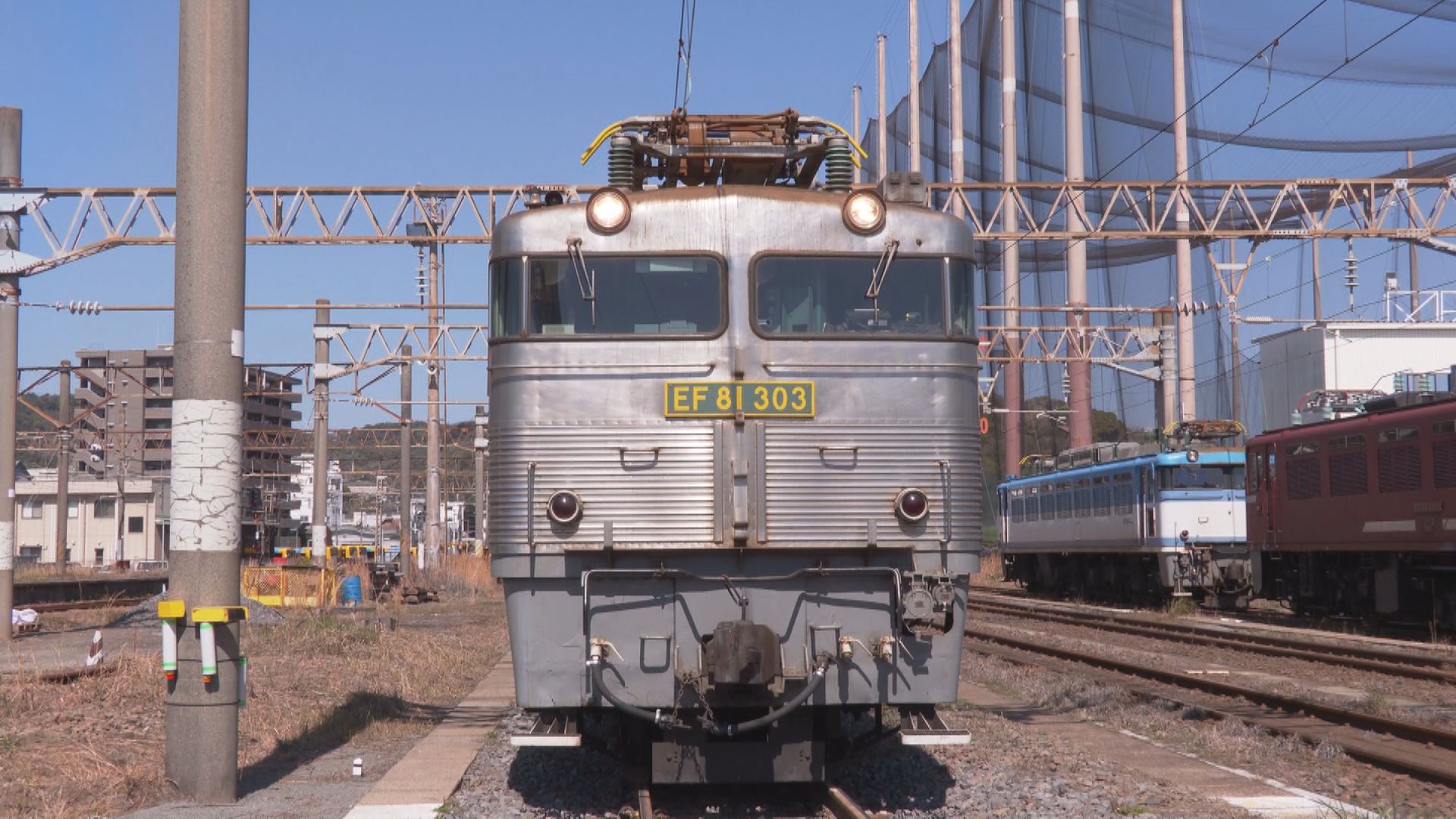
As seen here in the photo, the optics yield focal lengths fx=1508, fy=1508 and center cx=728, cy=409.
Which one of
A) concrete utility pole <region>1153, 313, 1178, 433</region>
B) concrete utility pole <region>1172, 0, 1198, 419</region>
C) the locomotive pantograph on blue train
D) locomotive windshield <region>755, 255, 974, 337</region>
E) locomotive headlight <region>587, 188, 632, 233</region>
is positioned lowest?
the locomotive pantograph on blue train

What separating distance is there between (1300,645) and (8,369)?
55.7 feet

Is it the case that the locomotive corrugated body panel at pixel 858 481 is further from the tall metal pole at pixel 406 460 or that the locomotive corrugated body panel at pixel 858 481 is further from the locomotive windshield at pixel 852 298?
the tall metal pole at pixel 406 460

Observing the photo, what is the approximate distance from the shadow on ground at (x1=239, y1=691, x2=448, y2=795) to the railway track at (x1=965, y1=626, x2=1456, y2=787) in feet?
21.6

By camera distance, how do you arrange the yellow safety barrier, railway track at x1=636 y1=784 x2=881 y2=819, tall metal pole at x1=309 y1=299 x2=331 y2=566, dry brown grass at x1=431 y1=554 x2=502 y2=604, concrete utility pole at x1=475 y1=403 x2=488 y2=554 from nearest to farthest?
railway track at x1=636 y1=784 x2=881 y2=819, the yellow safety barrier, tall metal pole at x1=309 y1=299 x2=331 y2=566, dry brown grass at x1=431 y1=554 x2=502 y2=604, concrete utility pole at x1=475 y1=403 x2=488 y2=554

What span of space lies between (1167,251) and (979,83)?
12.9 meters

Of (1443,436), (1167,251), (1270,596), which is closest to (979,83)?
(1167,251)

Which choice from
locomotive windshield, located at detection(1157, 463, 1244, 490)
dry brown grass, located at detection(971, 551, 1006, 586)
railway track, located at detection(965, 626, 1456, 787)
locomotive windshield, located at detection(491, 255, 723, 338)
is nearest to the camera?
locomotive windshield, located at detection(491, 255, 723, 338)

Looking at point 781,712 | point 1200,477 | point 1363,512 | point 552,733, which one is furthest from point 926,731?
point 1200,477

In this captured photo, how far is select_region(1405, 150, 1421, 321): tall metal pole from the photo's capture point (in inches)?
1544

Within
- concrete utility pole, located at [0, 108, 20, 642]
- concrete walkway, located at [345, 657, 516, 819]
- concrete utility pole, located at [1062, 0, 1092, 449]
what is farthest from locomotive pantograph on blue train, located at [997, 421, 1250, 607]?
concrete utility pole, located at [0, 108, 20, 642]

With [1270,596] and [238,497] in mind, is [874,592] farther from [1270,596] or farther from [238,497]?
[1270,596]

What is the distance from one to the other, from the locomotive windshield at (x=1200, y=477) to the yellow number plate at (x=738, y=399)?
2200 centimetres

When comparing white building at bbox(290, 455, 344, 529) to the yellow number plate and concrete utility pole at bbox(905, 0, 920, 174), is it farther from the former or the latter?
the yellow number plate

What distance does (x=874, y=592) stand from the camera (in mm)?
8172
